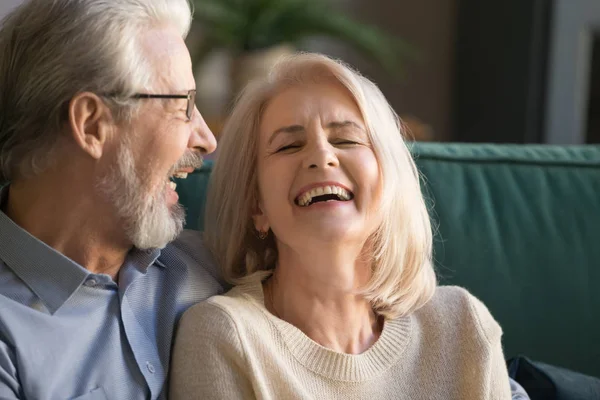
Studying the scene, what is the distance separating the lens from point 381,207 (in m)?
1.44

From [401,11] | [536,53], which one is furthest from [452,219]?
[401,11]

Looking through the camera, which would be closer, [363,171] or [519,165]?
[363,171]

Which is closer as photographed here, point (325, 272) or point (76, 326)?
point (76, 326)

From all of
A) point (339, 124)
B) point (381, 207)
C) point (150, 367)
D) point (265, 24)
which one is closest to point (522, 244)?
point (381, 207)

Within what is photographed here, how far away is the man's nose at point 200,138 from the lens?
1509mm

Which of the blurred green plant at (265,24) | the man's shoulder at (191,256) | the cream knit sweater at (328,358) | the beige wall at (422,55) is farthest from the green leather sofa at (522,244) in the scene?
the beige wall at (422,55)

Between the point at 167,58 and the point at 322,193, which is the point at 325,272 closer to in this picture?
the point at 322,193

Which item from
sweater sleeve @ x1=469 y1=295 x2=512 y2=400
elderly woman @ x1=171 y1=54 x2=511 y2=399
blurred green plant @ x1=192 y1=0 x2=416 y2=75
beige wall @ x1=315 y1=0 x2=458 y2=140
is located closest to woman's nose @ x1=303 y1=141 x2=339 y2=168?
elderly woman @ x1=171 y1=54 x2=511 y2=399

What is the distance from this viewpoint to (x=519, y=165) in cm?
187

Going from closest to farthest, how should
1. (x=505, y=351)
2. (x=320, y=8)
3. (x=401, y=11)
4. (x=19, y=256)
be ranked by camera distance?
1. (x=19, y=256)
2. (x=505, y=351)
3. (x=320, y=8)
4. (x=401, y=11)

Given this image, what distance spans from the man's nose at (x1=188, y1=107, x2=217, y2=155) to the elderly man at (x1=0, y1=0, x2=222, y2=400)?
25mm

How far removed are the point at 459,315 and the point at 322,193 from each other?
0.37 metres

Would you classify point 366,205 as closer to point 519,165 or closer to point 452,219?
point 452,219

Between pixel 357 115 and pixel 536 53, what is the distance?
2.39 metres
